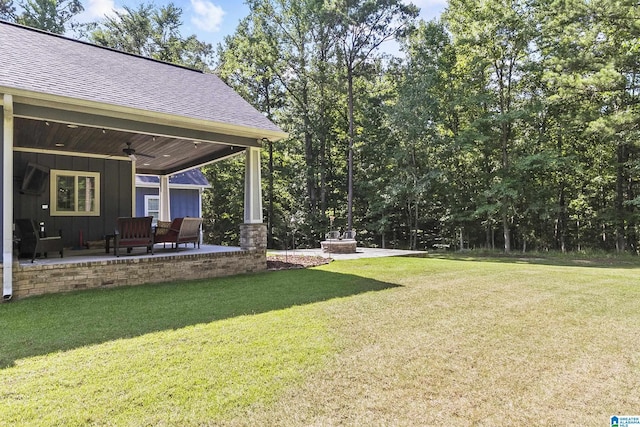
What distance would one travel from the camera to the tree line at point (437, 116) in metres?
14.6

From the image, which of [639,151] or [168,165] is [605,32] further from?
[168,165]

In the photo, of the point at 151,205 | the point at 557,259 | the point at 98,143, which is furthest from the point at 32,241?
the point at 557,259

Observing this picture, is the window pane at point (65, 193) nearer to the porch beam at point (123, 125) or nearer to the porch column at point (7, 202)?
the porch beam at point (123, 125)

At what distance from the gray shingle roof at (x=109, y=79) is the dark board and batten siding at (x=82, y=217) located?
2.68 m

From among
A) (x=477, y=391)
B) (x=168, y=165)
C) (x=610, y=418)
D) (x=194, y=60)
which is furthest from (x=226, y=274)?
(x=194, y=60)

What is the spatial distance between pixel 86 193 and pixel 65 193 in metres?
0.45

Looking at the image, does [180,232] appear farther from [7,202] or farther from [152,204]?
[152,204]

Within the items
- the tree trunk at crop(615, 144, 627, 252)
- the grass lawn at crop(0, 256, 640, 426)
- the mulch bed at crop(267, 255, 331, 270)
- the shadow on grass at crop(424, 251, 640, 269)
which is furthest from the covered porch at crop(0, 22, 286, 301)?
the tree trunk at crop(615, 144, 627, 252)

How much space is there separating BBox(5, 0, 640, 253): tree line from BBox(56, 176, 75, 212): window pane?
8805 millimetres

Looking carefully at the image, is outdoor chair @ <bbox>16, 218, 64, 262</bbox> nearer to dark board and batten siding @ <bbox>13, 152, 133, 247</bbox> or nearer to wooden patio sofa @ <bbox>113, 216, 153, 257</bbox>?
wooden patio sofa @ <bbox>113, 216, 153, 257</bbox>

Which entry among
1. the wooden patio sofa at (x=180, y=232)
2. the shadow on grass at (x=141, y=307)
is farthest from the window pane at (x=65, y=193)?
the shadow on grass at (x=141, y=307)

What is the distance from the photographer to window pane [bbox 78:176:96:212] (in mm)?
9359

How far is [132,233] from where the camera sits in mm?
7137

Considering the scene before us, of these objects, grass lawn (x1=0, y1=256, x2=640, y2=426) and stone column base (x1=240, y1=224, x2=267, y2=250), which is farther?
stone column base (x1=240, y1=224, x2=267, y2=250)
